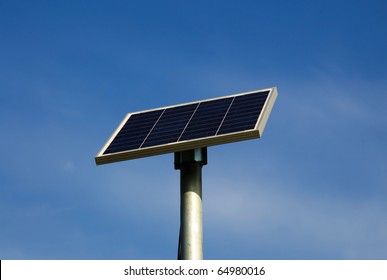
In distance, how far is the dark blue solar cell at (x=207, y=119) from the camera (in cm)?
2256

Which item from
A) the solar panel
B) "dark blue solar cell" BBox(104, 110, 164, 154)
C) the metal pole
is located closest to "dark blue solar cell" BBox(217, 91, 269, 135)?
the solar panel

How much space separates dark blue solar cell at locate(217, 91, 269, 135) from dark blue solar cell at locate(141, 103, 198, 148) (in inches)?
57.2

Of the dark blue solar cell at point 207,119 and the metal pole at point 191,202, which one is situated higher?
the dark blue solar cell at point 207,119

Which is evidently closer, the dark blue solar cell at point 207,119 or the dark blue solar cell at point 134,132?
the dark blue solar cell at point 207,119

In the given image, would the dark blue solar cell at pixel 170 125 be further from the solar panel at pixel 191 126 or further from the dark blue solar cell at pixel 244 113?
the dark blue solar cell at pixel 244 113

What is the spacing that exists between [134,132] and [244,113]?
384 cm

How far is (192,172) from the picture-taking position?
22.9 meters

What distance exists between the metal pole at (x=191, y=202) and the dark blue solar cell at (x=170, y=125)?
0.65 meters

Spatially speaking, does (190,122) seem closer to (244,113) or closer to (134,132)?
(244,113)

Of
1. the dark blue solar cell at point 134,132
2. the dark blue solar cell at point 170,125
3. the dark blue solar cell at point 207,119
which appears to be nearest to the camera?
the dark blue solar cell at point 207,119

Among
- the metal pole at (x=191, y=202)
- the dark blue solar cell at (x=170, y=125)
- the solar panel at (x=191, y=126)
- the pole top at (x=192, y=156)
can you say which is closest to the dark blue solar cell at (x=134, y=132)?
the solar panel at (x=191, y=126)

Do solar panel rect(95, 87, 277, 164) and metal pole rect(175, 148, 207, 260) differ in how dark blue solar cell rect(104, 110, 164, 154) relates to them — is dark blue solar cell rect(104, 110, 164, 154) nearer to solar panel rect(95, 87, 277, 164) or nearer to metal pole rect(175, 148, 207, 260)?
solar panel rect(95, 87, 277, 164)

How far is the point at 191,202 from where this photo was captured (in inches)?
883
